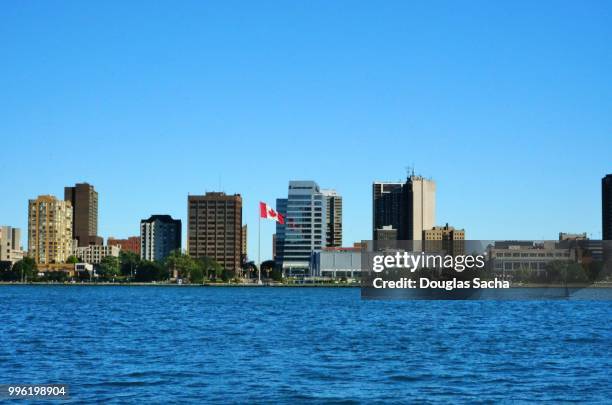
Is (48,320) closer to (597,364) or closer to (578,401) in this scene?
(597,364)

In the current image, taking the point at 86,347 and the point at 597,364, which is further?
the point at 86,347

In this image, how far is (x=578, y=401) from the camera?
43500 millimetres

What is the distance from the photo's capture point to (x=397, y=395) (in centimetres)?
4484

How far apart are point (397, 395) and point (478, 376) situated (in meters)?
7.82

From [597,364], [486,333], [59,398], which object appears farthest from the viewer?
[486,333]

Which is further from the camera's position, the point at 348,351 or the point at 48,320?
the point at 48,320

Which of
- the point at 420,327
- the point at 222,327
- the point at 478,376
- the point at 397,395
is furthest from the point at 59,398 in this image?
the point at 420,327

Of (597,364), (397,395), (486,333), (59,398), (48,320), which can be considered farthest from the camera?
(48,320)

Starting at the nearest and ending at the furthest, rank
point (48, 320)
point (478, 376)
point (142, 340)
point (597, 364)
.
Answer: point (478, 376), point (597, 364), point (142, 340), point (48, 320)

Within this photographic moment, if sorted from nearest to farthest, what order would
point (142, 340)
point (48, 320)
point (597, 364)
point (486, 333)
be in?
1. point (597, 364)
2. point (142, 340)
3. point (486, 333)
4. point (48, 320)

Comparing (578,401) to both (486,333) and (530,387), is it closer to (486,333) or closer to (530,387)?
(530,387)

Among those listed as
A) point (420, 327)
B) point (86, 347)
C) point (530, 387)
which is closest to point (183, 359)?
point (86, 347)

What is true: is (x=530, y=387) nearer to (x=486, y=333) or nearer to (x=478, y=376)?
(x=478, y=376)

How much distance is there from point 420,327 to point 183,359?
1489 inches
